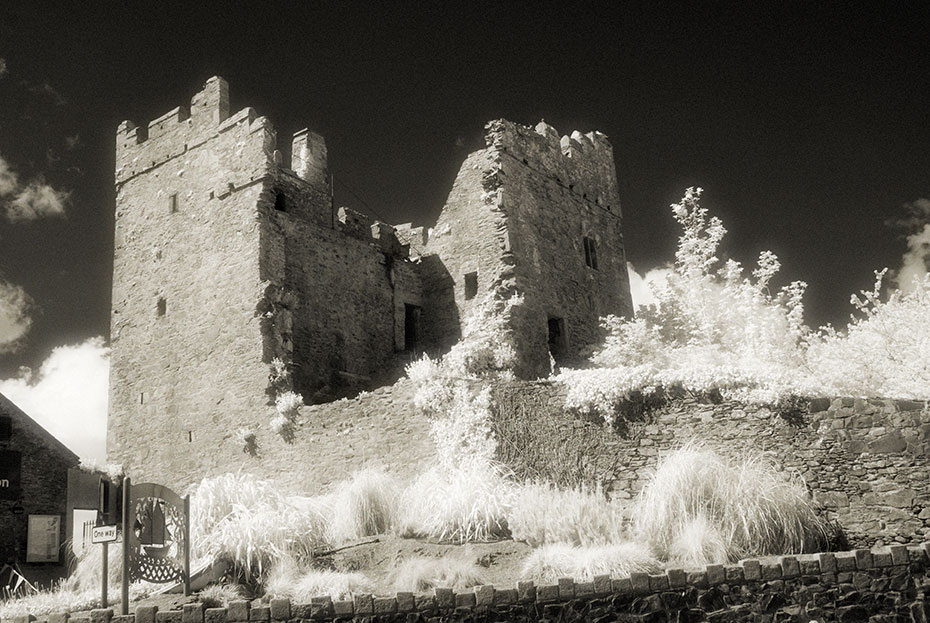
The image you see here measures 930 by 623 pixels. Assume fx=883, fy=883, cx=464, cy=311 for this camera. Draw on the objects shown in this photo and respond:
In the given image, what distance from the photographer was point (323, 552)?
12602mm

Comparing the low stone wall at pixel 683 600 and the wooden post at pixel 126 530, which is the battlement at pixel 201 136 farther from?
the low stone wall at pixel 683 600

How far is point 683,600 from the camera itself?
31.5ft

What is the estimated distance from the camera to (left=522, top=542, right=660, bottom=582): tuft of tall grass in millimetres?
10047

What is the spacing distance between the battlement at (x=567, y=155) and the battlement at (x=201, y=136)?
4.80 m

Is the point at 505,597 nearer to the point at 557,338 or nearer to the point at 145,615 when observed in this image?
the point at 145,615

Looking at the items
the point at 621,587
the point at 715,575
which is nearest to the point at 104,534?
the point at 621,587

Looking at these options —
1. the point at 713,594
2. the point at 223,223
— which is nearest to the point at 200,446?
the point at 223,223

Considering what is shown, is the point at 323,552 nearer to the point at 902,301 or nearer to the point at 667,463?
the point at 667,463

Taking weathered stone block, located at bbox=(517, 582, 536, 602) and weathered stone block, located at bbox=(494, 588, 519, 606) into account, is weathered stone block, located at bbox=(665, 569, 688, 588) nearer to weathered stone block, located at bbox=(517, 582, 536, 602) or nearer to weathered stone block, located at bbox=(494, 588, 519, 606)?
weathered stone block, located at bbox=(517, 582, 536, 602)

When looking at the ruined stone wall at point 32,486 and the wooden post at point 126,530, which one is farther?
Answer: the ruined stone wall at point 32,486

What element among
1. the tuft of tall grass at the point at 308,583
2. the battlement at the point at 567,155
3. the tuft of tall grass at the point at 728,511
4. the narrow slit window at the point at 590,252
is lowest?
the tuft of tall grass at the point at 308,583

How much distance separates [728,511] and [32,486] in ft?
50.5

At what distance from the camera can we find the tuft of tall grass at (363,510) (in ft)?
43.8

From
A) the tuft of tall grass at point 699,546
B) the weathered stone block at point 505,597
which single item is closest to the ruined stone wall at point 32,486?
the weathered stone block at point 505,597
